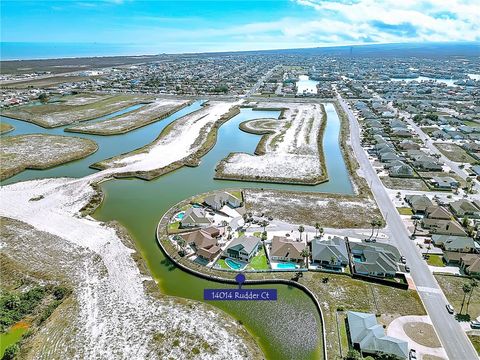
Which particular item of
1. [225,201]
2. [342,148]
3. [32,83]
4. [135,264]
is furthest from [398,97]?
[32,83]

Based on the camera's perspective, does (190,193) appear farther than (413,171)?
No

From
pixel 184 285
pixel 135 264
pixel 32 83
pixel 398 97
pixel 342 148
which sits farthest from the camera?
pixel 32 83

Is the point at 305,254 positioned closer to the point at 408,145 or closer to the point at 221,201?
the point at 221,201

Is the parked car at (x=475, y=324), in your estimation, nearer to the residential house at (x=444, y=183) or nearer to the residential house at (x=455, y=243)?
the residential house at (x=455, y=243)

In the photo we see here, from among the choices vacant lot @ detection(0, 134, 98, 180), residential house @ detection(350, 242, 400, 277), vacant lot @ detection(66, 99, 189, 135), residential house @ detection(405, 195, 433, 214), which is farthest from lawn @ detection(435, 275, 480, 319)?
vacant lot @ detection(66, 99, 189, 135)

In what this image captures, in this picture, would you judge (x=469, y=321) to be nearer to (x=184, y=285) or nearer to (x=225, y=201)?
(x=184, y=285)

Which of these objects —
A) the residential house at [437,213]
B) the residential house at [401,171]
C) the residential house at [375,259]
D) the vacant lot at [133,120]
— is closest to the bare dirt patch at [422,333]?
the residential house at [375,259]

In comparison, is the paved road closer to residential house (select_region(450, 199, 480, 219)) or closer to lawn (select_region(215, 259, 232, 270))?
residential house (select_region(450, 199, 480, 219))
